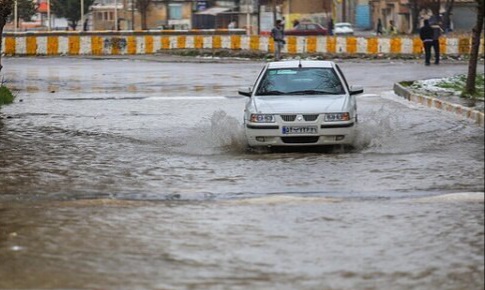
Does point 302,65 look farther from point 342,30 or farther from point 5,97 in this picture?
point 342,30

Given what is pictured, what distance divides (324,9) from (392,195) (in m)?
79.4

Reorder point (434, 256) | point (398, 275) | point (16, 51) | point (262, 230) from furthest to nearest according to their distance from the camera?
point (16, 51), point (262, 230), point (434, 256), point (398, 275)

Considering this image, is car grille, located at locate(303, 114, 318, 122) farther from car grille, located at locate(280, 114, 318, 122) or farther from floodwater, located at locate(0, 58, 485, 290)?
floodwater, located at locate(0, 58, 485, 290)

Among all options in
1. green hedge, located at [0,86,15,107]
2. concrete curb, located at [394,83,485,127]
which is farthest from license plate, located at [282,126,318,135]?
green hedge, located at [0,86,15,107]

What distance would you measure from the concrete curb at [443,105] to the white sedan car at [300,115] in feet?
7.71

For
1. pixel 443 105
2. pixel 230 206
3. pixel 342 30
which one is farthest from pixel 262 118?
pixel 342 30

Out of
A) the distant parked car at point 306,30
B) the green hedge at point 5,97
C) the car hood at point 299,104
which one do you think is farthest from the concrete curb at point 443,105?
the distant parked car at point 306,30

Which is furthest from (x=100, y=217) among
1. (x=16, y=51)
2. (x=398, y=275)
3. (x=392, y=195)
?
(x=16, y=51)

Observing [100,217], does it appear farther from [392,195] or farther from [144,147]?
[144,147]

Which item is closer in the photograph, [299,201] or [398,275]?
[398,275]

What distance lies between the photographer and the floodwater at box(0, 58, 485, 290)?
27.6ft

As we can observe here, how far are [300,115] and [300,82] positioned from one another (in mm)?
1207

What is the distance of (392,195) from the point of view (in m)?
11.8

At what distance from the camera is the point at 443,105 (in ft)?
72.4
